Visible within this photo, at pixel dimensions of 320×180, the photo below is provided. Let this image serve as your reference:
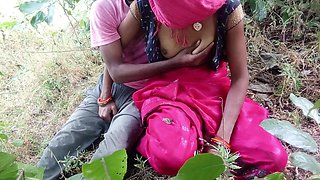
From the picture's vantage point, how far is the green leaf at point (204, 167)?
2.05 feet

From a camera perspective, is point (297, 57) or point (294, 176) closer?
point (294, 176)

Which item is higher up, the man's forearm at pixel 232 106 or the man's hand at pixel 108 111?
the man's forearm at pixel 232 106

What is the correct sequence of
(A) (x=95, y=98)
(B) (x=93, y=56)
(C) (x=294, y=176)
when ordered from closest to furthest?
(C) (x=294, y=176)
(A) (x=95, y=98)
(B) (x=93, y=56)

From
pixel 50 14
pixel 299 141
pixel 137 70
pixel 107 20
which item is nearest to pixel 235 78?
pixel 137 70

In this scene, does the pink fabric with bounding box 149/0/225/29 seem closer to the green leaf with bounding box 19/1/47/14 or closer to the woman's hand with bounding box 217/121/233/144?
the woman's hand with bounding box 217/121/233/144

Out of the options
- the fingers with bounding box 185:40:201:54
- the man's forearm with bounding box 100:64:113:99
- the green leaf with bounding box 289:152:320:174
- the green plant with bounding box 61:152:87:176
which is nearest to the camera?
the green leaf with bounding box 289:152:320:174

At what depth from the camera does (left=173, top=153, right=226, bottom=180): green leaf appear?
625mm

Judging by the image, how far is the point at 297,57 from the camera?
221 centimetres

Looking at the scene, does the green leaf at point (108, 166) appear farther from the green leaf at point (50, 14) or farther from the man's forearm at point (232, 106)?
the green leaf at point (50, 14)

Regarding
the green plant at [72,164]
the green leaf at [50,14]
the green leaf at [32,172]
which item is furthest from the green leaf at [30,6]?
the green leaf at [32,172]

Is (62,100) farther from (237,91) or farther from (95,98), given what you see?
(237,91)

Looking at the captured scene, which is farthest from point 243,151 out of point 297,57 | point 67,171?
point 297,57

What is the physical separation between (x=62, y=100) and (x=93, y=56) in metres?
0.35

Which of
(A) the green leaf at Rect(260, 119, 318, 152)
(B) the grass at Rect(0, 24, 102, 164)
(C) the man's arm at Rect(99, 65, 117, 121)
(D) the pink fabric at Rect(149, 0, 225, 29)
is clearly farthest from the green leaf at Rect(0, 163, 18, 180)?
(B) the grass at Rect(0, 24, 102, 164)
